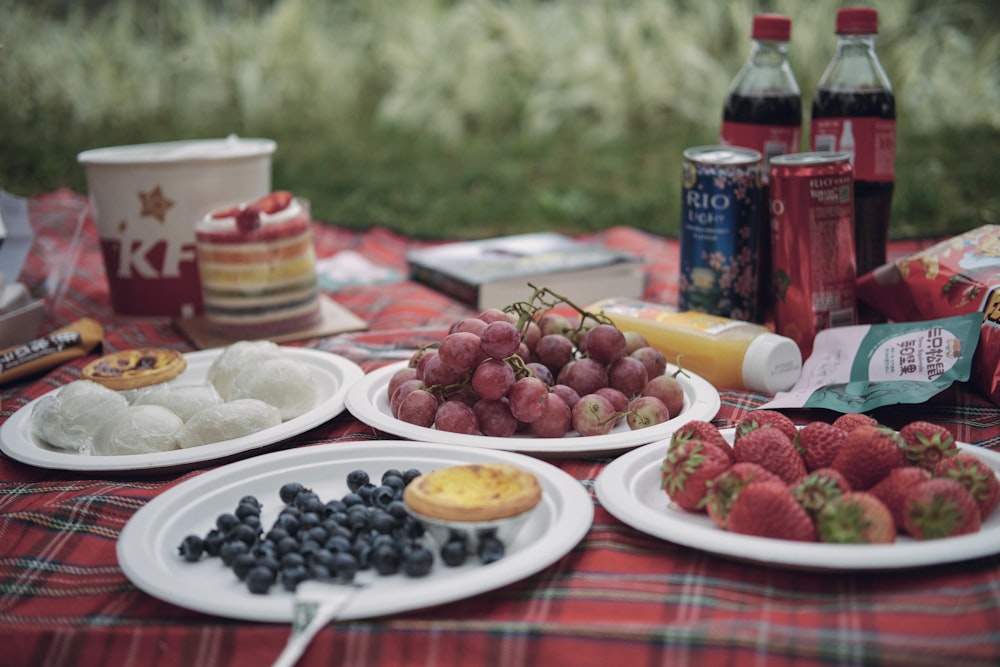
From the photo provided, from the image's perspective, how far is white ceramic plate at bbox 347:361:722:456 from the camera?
1.04m

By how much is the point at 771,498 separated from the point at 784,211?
2.12 feet

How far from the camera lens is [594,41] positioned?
3422 millimetres

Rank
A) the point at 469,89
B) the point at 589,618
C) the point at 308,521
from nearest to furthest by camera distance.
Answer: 1. the point at 589,618
2. the point at 308,521
3. the point at 469,89

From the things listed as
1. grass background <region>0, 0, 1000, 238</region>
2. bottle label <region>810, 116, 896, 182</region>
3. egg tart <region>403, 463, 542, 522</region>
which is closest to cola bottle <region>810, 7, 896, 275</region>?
bottle label <region>810, 116, 896, 182</region>

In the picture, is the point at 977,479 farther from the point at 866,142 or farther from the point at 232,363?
the point at 232,363

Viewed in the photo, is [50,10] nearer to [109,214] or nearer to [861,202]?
[109,214]

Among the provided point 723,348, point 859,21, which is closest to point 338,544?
point 723,348

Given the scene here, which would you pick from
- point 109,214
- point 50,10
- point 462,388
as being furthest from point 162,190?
point 50,10

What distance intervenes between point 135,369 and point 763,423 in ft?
2.84

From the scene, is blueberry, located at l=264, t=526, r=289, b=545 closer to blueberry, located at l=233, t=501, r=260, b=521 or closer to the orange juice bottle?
blueberry, located at l=233, t=501, r=260, b=521

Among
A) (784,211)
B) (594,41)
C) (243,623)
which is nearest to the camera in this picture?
(243,623)

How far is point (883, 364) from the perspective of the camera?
4.05 ft

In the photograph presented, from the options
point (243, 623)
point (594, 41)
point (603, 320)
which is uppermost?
point (594, 41)

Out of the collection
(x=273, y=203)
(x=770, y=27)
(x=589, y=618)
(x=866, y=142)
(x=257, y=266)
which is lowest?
(x=589, y=618)
